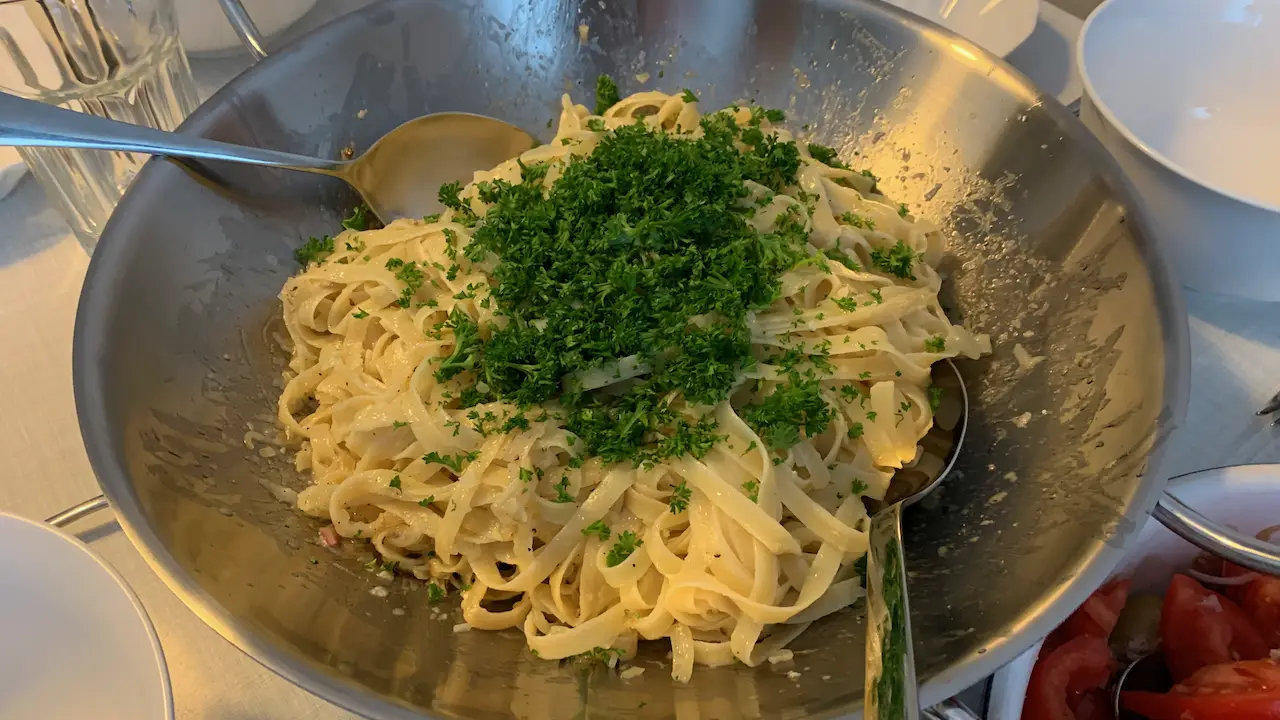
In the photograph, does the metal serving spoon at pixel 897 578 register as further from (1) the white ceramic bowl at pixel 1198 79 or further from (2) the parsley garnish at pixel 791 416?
(1) the white ceramic bowl at pixel 1198 79

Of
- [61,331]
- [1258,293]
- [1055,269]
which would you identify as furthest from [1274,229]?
[61,331]

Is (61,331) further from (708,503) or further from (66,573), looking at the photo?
(708,503)

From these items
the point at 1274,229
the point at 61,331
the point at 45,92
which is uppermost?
the point at 1274,229

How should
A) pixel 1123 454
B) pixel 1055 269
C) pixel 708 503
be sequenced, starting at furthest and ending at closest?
pixel 1055 269 → pixel 708 503 → pixel 1123 454

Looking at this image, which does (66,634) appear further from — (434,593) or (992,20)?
(992,20)

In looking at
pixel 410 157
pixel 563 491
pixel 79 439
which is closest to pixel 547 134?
pixel 410 157

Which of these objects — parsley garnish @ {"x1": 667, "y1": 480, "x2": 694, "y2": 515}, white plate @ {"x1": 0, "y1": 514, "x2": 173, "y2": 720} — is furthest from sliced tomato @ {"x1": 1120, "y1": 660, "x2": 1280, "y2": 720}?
white plate @ {"x1": 0, "y1": 514, "x2": 173, "y2": 720}
